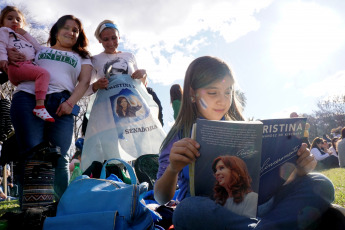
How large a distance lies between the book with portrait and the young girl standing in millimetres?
1337

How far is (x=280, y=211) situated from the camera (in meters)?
1.06

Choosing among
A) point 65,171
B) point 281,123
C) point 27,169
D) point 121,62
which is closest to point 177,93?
point 121,62

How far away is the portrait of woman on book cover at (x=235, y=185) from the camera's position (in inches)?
38.7

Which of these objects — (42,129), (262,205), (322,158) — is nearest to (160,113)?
(42,129)

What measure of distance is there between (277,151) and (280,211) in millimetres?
223

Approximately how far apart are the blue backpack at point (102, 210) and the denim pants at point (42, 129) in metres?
0.61

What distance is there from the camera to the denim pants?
1.92m

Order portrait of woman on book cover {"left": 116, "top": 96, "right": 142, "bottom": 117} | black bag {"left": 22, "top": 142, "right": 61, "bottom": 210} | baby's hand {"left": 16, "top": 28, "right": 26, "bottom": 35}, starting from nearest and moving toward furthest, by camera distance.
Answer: black bag {"left": 22, "top": 142, "right": 61, "bottom": 210} < baby's hand {"left": 16, "top": 28, "right": 26, "bottom": 35} < portrait of woman on book cover {"left": 116, "top": 96, "right": 142, "bottom": 117}

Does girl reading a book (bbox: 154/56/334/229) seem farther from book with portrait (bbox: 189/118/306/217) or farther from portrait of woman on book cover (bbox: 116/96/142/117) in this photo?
portrait of woman on book cover (bbox: 116/96/142/117)

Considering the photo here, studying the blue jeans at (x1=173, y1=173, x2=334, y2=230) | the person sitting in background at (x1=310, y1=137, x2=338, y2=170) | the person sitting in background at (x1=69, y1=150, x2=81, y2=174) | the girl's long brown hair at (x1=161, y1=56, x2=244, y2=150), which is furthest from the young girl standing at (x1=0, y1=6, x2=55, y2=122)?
the person sitting in background at (x1=310, y1=137, x2=338, y2=170)

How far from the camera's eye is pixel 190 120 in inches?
60.4

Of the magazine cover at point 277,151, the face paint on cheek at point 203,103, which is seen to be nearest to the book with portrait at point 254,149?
the magazine cover at point 277,151

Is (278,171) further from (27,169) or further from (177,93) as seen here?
(177,93)

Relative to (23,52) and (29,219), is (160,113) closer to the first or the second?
(23,52)
